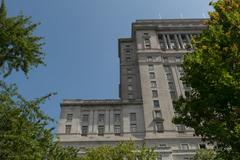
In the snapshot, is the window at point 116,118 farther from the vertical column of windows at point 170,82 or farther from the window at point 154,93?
the vertical column of windows at point 170,82

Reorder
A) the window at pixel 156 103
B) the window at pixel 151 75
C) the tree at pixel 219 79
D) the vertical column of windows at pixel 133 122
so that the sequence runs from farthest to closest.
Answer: the window at pixel 151 75, the window at pixel 156 103, the vertical column of windows at pixel 133 122, the tree at pixel 219 79

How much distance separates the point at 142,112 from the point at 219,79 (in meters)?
42.3

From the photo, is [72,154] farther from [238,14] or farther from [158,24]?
[158,24]

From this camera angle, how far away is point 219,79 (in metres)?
11.6

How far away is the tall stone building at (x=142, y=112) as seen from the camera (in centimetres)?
4775

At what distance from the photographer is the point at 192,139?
47.7 meters

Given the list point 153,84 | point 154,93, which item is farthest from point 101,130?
point 153,84

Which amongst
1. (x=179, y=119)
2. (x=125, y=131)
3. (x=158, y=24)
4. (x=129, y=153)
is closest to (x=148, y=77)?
(x=125, y=131)

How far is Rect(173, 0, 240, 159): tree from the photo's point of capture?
11664 millimetres

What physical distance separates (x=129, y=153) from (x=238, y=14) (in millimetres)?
18381

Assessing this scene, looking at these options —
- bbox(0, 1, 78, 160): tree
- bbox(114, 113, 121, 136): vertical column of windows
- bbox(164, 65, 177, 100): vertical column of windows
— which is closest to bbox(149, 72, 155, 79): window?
bbox(164, 65, 177, 100): vertical column of windows

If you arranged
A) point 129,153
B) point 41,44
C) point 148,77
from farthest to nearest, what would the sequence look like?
point 148,77
point 129,153
point 41,44

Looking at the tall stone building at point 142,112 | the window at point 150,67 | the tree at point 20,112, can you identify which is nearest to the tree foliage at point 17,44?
the tree at point 20,112

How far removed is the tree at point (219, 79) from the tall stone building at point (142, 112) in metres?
30.2
